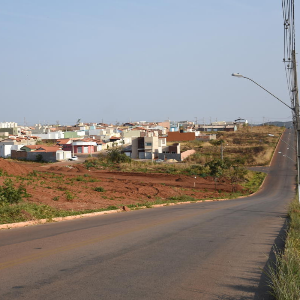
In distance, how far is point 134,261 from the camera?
27.3 feet

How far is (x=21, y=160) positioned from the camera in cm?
7625

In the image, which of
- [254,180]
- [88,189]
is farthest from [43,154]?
[88,189]

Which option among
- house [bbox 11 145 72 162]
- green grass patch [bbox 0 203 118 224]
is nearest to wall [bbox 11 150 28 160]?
house [bbox 11 145 72 162]

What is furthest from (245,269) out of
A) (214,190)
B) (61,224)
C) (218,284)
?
(214,190)

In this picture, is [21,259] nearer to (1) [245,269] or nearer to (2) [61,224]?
(1) [245,269]

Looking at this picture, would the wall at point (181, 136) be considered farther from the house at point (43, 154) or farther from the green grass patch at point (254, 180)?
the green grass patch at point (254, 180)

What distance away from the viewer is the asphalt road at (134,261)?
6.31 m

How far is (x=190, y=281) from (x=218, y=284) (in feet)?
1.60

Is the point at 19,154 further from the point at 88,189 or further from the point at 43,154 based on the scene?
the point at 88,189

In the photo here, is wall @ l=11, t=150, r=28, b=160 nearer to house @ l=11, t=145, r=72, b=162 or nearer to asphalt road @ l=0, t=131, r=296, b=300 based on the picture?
house @ l=11, t=145, r=72, b=162

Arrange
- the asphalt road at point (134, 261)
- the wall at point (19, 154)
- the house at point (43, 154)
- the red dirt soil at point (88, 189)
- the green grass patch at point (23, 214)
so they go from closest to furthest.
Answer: the asphalt road at point (134, 261) → the green grass patch at point (23, 214) → the red dirt soil at point (88, 189) → the house at point (43, 154) → the wall at point (19, 154)

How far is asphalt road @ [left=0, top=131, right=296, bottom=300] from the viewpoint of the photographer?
6312mm

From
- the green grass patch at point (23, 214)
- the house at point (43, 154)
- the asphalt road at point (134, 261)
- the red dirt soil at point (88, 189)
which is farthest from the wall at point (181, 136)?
the asphalt road at point (134, 261)

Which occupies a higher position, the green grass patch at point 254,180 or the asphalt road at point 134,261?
the asphalt road at point 134,261
